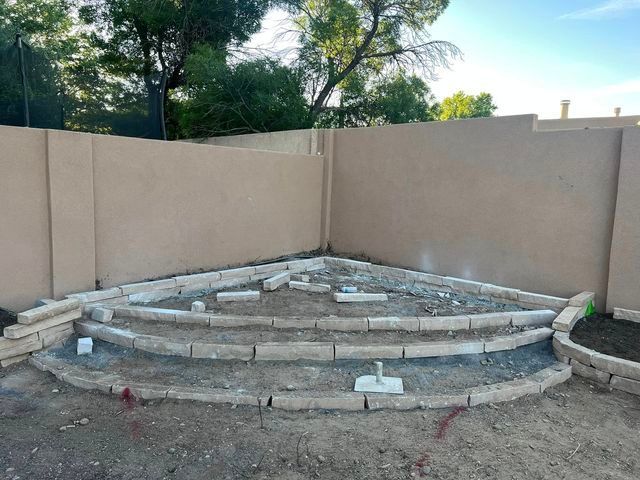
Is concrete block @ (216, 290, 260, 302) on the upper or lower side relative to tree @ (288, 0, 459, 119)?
lower

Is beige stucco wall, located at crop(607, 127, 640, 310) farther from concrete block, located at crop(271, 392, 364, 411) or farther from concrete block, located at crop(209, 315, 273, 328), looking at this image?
concrete block, located at crop(209, 315, 273, 328)

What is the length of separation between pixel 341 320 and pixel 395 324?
0.57m

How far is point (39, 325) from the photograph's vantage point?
402 cm

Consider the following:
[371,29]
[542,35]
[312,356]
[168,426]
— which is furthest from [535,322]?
[371,29]

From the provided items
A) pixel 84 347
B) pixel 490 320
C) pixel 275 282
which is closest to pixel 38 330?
pixel 84 347

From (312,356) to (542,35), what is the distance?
33.6ft

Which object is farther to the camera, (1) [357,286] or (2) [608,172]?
(1) [357,286]

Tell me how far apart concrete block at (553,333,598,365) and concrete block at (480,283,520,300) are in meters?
1.12

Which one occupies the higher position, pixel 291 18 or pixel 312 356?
pixel 291 18

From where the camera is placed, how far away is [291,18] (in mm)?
12992

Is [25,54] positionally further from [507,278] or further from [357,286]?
[507,278]

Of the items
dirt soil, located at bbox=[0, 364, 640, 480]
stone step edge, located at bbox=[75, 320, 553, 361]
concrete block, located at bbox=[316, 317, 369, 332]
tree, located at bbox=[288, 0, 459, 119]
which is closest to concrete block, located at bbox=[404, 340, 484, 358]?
stone step edge, located at bbox=[75, 320, 553, 361]

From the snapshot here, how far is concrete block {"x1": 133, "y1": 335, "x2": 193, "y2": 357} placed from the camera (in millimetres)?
3941

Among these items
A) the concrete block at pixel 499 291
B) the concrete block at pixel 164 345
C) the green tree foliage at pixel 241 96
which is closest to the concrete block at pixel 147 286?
the concrete block at pixel 164 345
